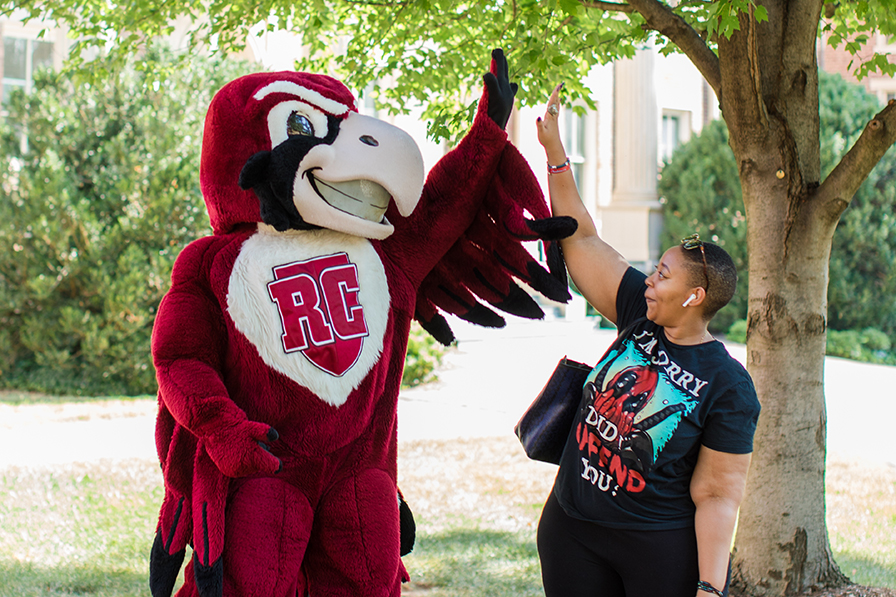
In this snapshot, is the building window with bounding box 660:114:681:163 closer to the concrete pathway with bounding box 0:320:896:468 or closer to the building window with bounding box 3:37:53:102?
the concrete pathway with bounding box 0:320:896:468

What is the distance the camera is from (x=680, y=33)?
3406mm

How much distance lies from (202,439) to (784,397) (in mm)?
2573

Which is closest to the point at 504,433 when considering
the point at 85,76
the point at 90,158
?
the point at 85,76

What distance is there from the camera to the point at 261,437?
201 centimetres

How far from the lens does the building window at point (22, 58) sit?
37.7 ft

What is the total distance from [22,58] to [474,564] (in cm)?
1088

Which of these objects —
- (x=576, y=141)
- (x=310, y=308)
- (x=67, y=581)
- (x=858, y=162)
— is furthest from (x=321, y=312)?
(x=576, y=141)

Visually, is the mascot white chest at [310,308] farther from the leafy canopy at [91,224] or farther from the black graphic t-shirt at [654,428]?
the leafy canopy at [91,224]

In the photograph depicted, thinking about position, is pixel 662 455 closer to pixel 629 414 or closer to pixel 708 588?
pixel 629 414

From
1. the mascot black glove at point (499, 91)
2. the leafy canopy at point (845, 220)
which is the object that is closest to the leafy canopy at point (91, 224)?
the mascot black glove at point (499, 91)

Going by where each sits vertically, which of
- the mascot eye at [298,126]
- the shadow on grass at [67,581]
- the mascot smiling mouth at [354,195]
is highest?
the mascot eye at [298,126]

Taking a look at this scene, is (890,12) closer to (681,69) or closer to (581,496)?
(581,496)

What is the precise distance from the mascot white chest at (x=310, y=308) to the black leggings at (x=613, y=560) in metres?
0.77

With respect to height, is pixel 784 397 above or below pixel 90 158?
below
